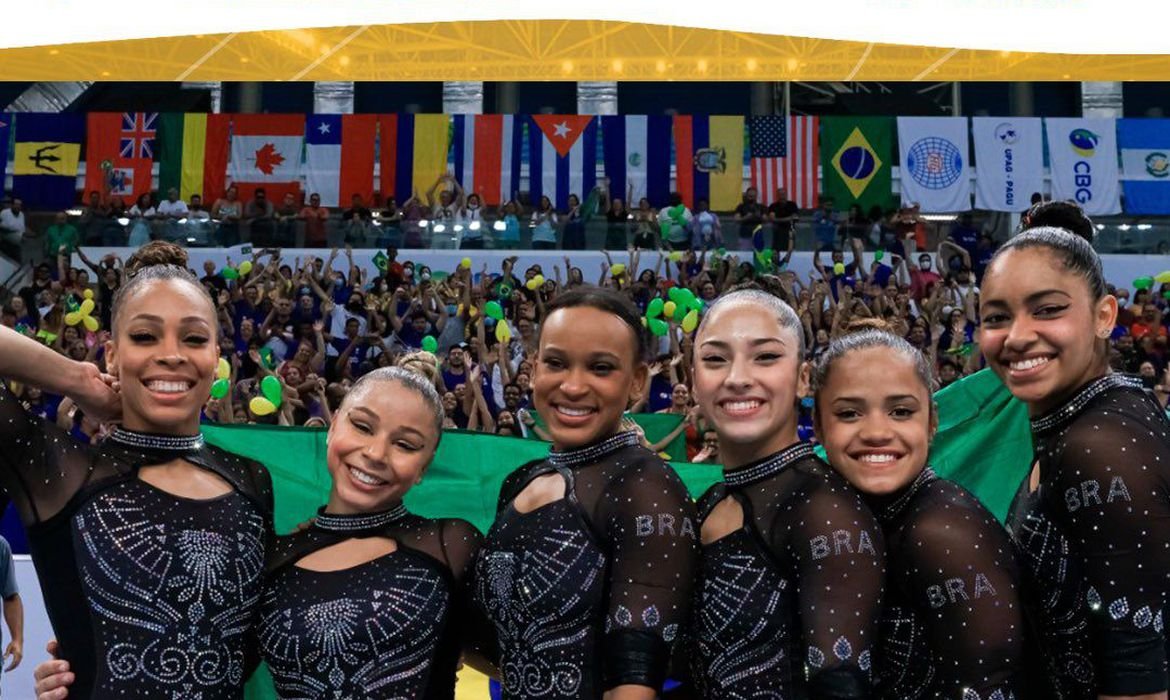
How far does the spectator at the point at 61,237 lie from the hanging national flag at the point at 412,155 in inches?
179

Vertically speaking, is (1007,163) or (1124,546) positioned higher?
(1007,163)

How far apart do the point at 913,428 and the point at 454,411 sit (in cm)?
721

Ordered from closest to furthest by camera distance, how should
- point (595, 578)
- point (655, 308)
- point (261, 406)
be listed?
point (595, 578), point (261, 406), point (655, 308)

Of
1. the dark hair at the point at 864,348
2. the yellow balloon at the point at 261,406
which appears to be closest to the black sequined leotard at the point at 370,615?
the dark hair at the point at 864,348

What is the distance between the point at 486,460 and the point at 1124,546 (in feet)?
9.40

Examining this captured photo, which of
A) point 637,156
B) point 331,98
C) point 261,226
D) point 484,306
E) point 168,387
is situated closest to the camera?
point 168,387

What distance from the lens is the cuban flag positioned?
1892cm

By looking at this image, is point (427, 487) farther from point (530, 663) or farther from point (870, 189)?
point (870, 189)

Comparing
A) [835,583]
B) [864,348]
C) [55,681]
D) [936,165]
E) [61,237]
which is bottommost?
[55,681]

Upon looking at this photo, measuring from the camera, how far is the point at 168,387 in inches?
117

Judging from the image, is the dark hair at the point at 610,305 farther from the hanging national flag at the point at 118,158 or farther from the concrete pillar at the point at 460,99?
the concrete pillar at the point at 460,99

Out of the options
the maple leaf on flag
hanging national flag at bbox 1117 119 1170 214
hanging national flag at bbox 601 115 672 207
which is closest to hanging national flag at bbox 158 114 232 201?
the maple leaf on flag

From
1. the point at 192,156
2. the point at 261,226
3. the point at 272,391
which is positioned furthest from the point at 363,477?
the point at 192,156

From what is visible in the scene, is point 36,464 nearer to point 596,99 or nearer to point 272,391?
point 272,391
